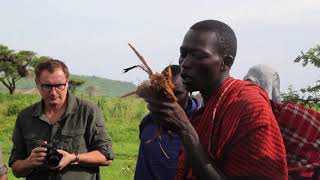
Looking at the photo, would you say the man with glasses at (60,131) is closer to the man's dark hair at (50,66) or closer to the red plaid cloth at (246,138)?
the man's dark hair at (50,66)

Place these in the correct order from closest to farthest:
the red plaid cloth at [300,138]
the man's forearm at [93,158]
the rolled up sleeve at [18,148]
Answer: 1. the red plaid cloth at [300,138]
2. the man's forearm at [93,158]
3. the rolled up sleeve at [18,148]

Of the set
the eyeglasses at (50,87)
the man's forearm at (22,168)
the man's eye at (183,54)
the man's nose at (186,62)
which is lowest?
the man's forearm at (22,168)

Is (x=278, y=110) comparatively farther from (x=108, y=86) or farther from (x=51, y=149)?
(x=108, y=86)

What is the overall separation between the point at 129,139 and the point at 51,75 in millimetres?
16339

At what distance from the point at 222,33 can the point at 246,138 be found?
49 cm

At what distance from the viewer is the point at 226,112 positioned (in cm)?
238

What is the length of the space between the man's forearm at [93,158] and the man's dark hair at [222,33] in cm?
210

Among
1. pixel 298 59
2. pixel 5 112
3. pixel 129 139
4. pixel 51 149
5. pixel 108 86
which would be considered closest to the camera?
pixel 51 149

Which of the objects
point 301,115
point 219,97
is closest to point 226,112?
point 219,97

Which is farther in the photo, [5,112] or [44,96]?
[5,112]

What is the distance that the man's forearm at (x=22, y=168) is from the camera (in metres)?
4.32

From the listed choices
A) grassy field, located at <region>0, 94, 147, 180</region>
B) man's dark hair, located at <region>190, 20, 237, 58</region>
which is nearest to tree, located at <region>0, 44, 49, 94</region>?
grassy field, located at <region>0, 94, 147, 180</region>

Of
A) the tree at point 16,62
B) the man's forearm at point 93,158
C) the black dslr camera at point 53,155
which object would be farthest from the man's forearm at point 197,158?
the tree at point 16,62

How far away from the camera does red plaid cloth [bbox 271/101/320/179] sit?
2.43m
